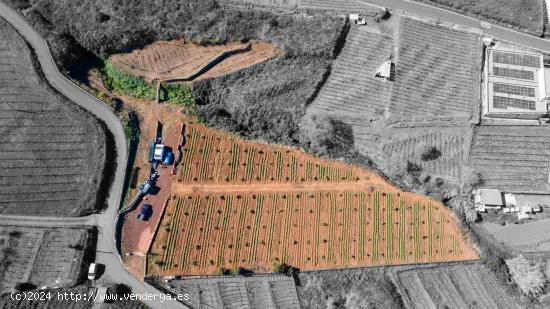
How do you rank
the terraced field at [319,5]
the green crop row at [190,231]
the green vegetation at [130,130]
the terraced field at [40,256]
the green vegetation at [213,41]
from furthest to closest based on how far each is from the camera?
the terraced field at [319,5] → the green vegetation at [213,41] → the green vegetation at [130,130] → the green crop row at [190,231] → the terraced field at [40,256]

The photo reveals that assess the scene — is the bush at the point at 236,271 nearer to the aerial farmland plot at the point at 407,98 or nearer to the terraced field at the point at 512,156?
the aerial farmland plot at the point at 407,98


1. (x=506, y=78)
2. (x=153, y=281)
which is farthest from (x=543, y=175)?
(x=153, y=281)

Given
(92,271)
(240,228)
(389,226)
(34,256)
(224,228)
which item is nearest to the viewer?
(92,271)

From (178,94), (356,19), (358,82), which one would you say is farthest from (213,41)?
(358,82)

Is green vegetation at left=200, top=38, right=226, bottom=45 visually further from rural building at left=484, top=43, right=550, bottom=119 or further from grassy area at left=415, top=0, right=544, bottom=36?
rural building at left=484, top=43, right=550, bottom=119

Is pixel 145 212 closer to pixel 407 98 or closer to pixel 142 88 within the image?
pixel 142 88

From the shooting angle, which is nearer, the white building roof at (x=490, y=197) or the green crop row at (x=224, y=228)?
the green crop row at (x=224, y=228)

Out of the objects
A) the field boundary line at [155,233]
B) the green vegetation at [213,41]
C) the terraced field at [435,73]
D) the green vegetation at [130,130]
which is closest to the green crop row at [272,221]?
the field boundary line at [155,233]

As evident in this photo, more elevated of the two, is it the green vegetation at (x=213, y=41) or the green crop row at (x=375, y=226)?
the green vegetation at (x=213, y=41)
